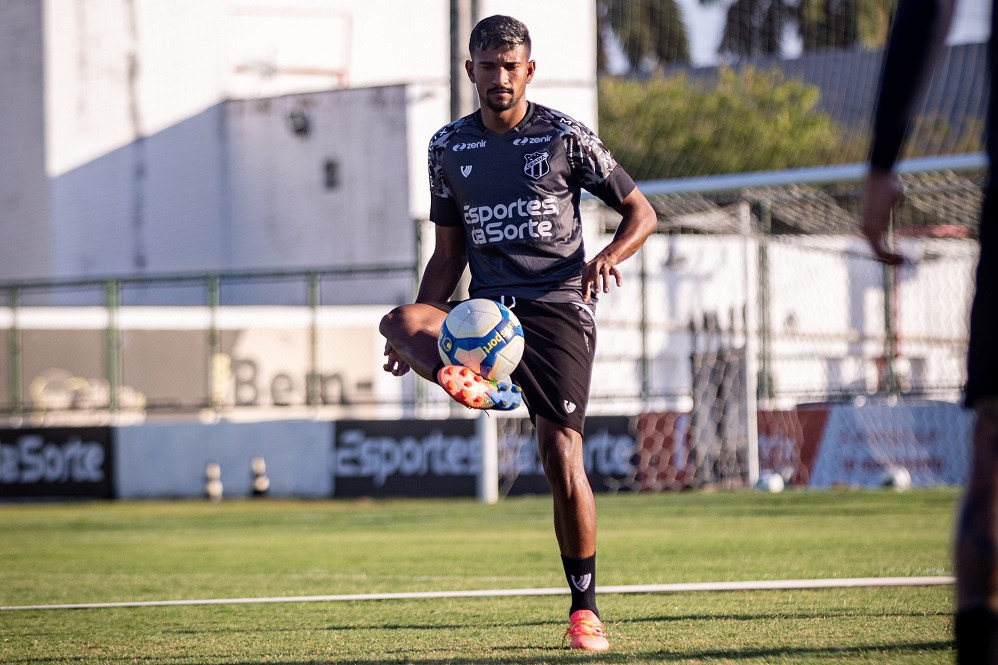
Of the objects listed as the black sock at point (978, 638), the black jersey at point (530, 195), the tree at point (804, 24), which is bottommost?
the black sock at point (978, 638)

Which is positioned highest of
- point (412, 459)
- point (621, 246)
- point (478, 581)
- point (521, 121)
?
point (521, 121)

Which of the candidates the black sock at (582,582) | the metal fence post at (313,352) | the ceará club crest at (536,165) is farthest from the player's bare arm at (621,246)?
the metal fence post at (313,352)

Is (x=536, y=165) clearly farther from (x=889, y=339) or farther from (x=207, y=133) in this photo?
(x=207, y=133)

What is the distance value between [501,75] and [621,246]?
0.79m

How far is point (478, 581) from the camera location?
8414mm

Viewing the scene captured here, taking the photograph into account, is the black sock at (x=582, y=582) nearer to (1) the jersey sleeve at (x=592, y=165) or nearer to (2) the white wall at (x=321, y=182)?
(1) the jersey sleeve at (x=592, y=165)

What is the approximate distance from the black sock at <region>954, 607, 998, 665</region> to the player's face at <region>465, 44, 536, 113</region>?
127 inches

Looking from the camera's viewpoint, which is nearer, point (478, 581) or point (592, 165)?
point (592, 165)

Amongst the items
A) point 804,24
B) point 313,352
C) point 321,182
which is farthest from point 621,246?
point 804,24

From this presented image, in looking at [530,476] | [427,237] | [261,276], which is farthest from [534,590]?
[261,276]

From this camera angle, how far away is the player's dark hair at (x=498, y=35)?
574cm

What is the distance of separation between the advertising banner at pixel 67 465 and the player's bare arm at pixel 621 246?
16.9m

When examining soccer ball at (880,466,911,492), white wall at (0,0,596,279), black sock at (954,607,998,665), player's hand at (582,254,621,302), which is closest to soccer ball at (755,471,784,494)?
soccer ball at (880,466,911,492)

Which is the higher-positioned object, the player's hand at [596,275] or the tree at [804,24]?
the tree at [804,24]
